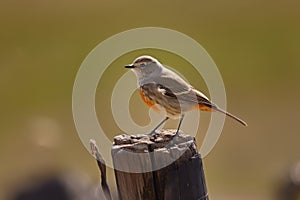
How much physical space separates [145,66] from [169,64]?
33.2ft

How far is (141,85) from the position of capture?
8.77m

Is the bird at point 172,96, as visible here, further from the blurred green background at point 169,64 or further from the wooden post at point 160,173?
the blurred green background at point 169,64

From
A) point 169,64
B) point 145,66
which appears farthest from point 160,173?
point 169,64

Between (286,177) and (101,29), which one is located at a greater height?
(101,29)

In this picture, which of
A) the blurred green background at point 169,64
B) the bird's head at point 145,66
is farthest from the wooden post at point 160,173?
the blurred green background at point 169,64

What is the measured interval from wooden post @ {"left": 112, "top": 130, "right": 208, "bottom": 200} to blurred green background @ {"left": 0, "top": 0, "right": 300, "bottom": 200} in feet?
21.3

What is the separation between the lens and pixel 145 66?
29.4 feet

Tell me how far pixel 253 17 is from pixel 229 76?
3527 millimetres

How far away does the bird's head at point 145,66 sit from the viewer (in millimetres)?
8883

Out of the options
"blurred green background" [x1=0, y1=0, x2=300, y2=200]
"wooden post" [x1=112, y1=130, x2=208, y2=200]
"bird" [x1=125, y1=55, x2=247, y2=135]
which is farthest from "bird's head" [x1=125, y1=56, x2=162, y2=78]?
"blurred green background" [x1=0, y1=0, x2=300, y2=200]

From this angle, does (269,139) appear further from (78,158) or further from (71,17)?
(71,17)

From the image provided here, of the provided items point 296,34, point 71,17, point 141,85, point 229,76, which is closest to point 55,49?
point 71,17

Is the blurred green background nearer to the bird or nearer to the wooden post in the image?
the bird

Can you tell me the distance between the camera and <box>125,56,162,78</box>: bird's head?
29.1 ft
